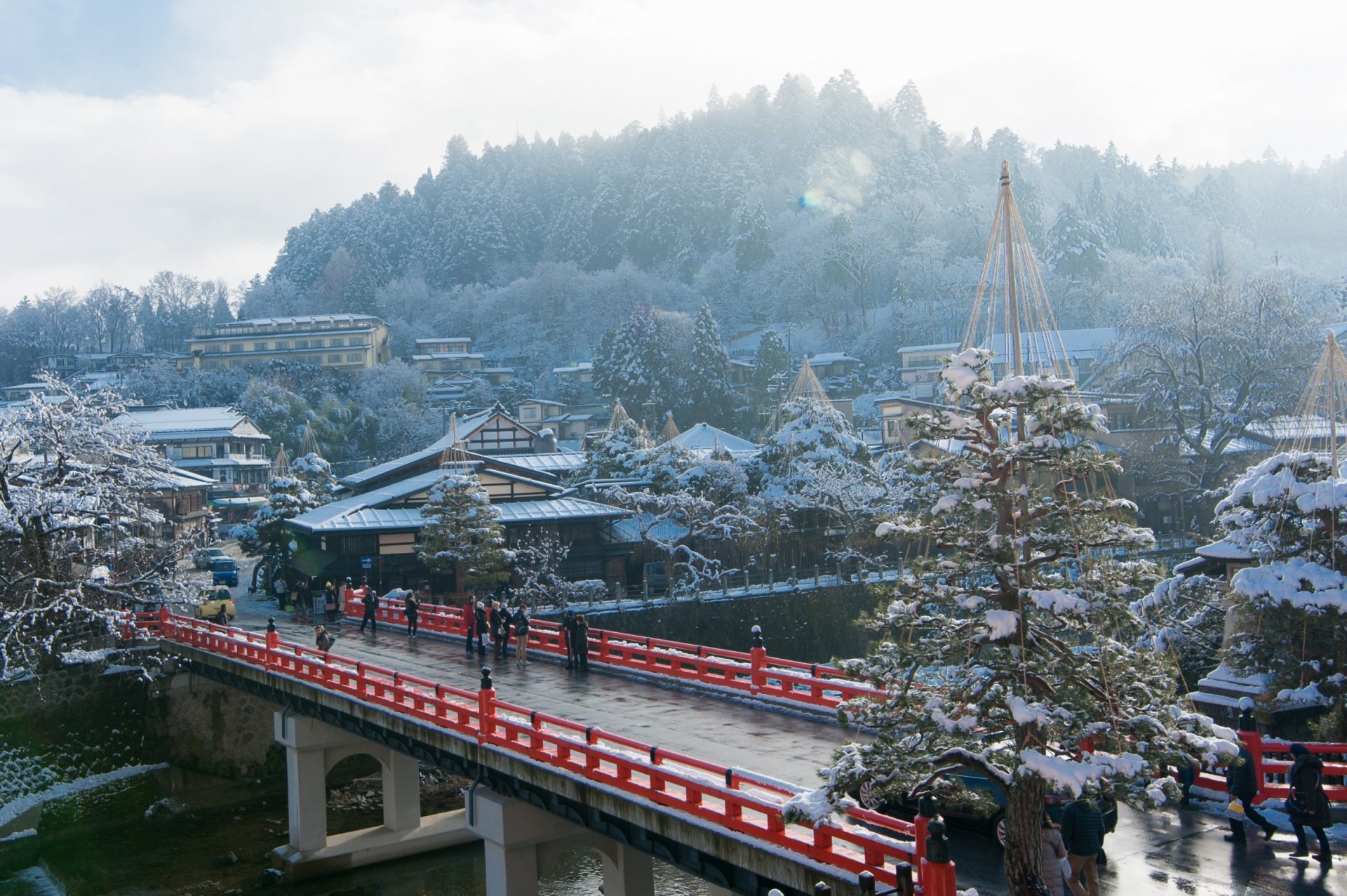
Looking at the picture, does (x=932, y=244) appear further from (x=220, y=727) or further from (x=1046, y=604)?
(x=1046, y=604)

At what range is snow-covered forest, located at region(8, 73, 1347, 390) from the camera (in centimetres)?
10050

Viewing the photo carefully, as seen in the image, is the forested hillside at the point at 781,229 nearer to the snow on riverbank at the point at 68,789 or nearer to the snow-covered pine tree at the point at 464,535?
the snow-covered pine tree at the point at 464,535

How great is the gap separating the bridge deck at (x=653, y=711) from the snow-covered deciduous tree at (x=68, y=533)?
22.9ft

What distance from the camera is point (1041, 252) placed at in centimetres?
10244

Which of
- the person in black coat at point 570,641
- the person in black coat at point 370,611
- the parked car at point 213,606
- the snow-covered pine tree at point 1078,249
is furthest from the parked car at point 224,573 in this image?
the snow-covered pine tree at point 1078,249

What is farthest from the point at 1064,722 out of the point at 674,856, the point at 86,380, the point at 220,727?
the point at 86,380

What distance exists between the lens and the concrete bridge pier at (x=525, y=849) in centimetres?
1536

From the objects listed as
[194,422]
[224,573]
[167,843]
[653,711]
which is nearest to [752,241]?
[194,422]

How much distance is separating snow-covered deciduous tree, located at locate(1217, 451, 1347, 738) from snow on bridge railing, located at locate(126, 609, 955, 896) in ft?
29.0

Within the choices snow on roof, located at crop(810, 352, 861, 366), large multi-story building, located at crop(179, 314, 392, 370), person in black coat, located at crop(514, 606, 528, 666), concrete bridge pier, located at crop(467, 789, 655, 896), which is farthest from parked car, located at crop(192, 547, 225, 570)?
snow on roof, located at crop(810, 352, 861, 366)

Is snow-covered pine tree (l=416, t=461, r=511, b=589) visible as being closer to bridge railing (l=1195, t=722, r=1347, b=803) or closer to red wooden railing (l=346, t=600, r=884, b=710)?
red wooden railing (l=346, t=600, r=884, b=710)

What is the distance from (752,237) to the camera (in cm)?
11125

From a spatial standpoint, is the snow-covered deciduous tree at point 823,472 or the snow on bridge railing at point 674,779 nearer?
the snow on bridge railing at point 674,779

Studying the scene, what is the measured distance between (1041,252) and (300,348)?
70.9m
